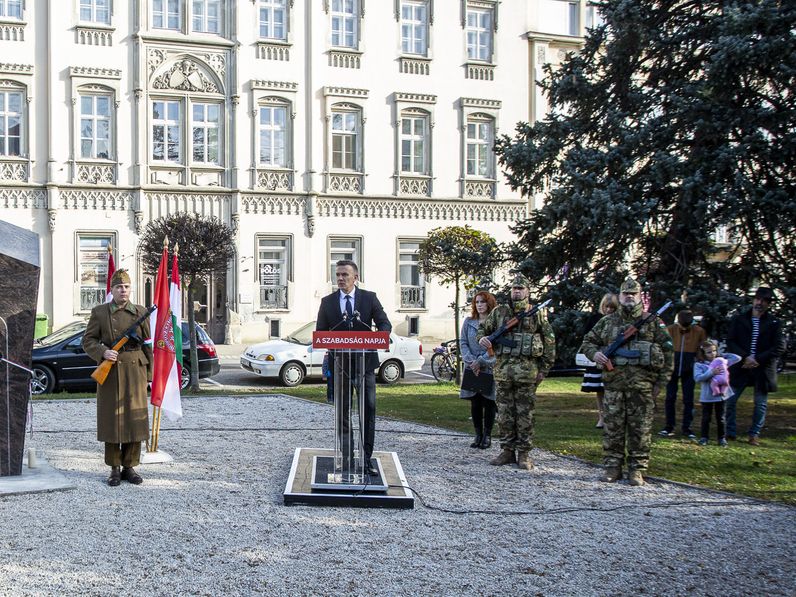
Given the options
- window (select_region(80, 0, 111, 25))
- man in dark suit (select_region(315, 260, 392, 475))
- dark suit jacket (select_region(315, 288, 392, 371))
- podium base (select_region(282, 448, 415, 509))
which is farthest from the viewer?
window (select_region(80, 0, 111, 25))

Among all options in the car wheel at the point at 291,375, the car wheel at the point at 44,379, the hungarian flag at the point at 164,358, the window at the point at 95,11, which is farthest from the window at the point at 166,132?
the hungarian flag at the point at 164,358

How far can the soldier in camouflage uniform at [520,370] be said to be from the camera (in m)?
9.88

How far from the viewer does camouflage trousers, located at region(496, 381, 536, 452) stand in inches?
390

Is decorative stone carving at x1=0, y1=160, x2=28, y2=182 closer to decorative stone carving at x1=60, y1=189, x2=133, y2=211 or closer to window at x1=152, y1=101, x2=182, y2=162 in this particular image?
decorative stone carving at x1=60, y1=189, x2=133, y2=211

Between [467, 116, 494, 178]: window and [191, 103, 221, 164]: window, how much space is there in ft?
31.7

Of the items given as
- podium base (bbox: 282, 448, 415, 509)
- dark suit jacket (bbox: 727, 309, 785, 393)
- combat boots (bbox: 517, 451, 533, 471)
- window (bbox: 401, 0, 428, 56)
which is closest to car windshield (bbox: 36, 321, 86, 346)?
podium base (bbox: 282, 448, 415, 509)

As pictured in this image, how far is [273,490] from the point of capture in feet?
28.3

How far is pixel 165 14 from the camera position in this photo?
106 ft

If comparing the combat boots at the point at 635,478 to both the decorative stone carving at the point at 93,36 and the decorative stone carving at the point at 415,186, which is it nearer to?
the decorative stone carving at the point at 415,186

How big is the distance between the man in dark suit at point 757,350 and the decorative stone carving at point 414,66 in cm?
2457

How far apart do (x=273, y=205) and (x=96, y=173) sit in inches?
236

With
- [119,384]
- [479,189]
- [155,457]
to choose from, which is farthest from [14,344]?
[479,189]

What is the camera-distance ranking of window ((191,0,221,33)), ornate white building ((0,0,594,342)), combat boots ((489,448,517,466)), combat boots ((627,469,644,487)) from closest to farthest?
combat boots ((627,469,644,487)) → combat boots ((489,448,517,466)) → ornate white building ((0,0,594,342)) → window ((191,0,221,33))

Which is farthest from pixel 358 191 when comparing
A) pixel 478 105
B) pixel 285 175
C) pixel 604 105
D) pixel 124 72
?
pixel 604 105
